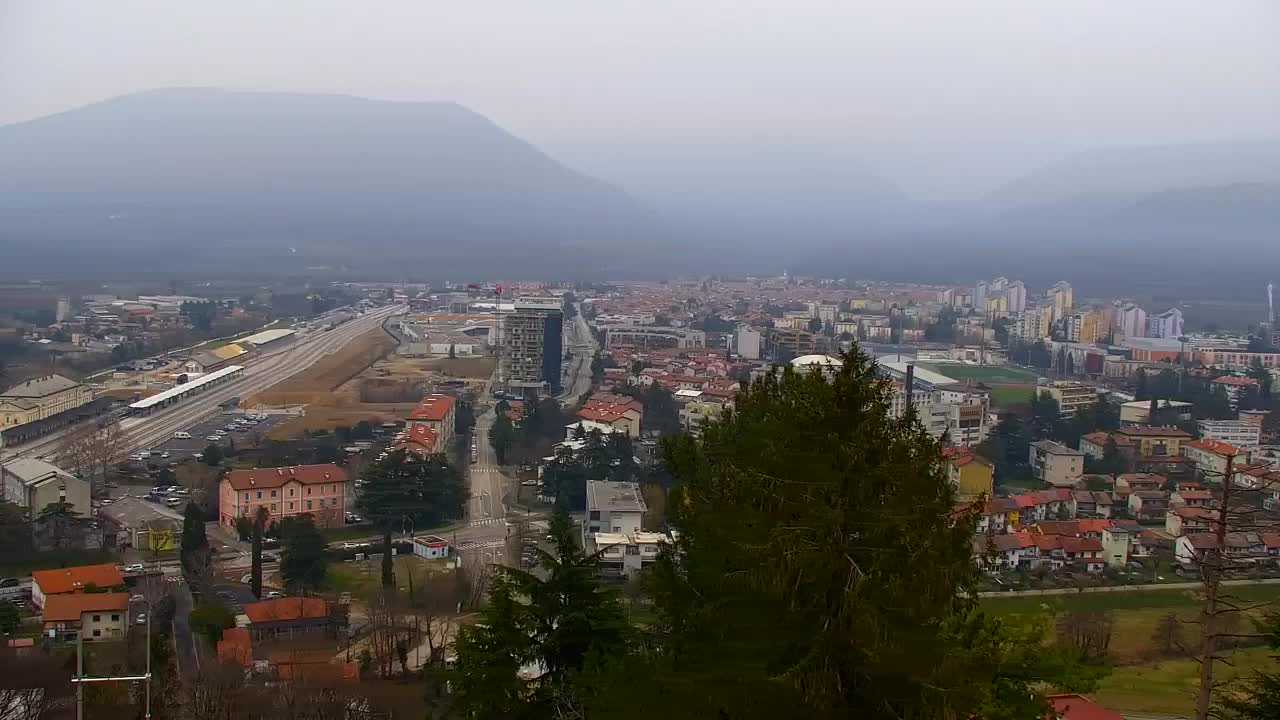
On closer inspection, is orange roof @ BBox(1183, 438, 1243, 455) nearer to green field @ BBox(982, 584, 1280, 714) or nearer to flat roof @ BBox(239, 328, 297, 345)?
green field @ BBox(982, 584, 1280, 714)

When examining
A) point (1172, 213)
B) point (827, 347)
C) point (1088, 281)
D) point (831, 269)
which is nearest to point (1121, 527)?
point (827, 347)

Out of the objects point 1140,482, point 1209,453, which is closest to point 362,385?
point 1140,482

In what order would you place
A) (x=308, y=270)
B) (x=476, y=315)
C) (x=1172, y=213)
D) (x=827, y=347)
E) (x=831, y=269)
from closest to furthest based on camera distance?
1. (x=827, y=347)
2. (x=476, y=315)
3. (x=308, y=270)
4. (x=831, y=269)
5. (x=1172, y=213)

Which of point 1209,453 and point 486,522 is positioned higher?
point 1209,453

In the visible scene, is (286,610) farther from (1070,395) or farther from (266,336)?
(266,336)

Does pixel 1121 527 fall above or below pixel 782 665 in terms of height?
below

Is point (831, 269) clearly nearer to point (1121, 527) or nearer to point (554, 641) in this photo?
point (1121, 527)

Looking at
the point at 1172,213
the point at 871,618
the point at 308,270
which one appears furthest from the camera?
the point at 1172,213
